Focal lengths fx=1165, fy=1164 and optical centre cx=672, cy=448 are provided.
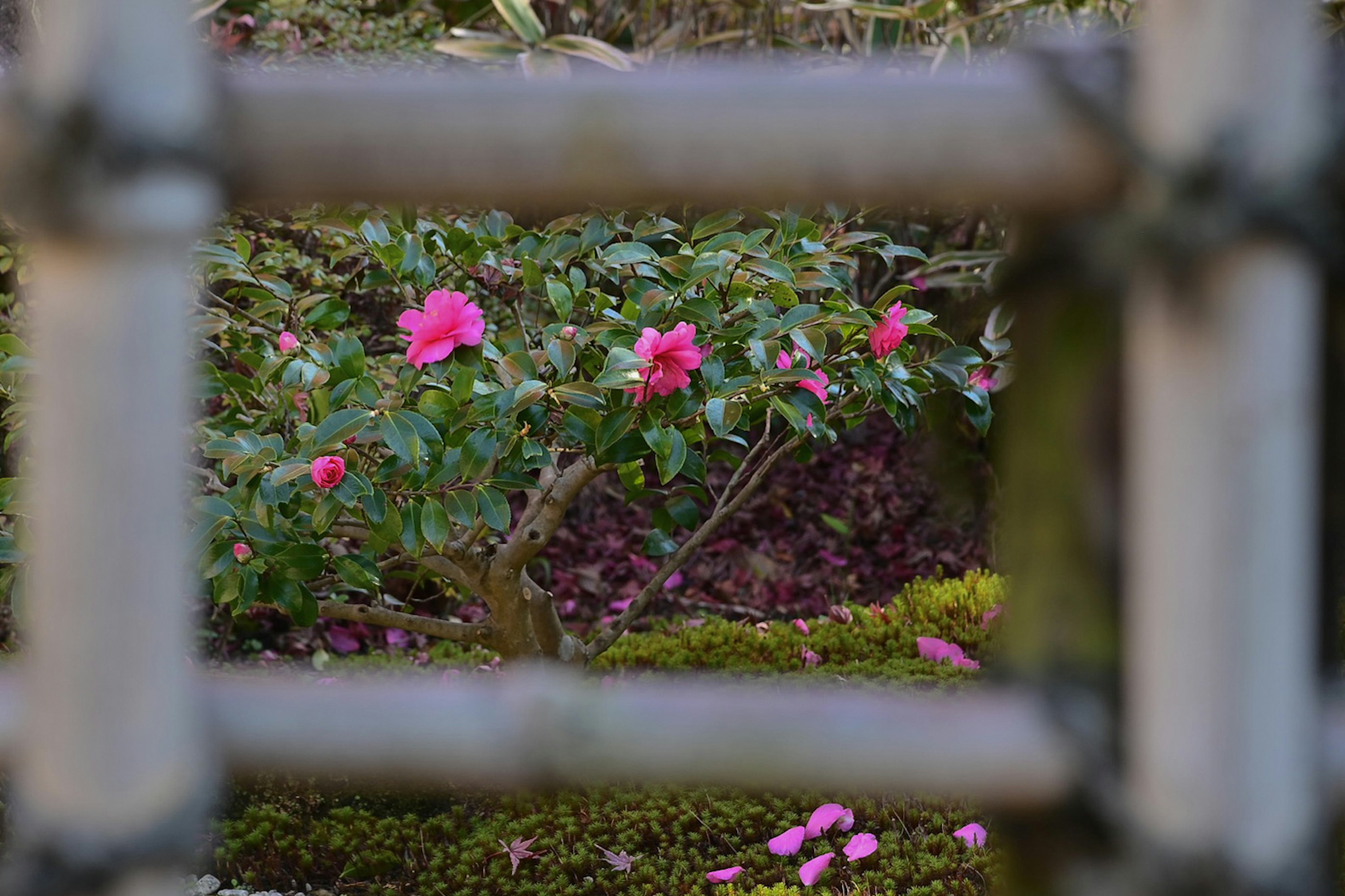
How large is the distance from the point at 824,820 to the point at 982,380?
0.79 m

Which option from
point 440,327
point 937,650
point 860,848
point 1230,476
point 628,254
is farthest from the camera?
point 937,650

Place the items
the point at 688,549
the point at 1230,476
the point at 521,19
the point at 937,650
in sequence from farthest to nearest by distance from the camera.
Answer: the point at 521,19, the point at 937,650, the point at 688,549, the point at 1230,476

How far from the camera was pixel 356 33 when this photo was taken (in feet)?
11.7

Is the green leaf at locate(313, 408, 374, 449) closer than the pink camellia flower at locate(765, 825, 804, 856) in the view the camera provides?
Yes

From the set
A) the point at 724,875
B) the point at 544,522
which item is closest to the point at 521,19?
the point at 544,522

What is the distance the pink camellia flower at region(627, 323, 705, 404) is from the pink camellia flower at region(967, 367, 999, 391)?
521 millimetres

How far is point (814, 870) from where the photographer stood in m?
1.67

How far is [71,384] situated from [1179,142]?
35cm

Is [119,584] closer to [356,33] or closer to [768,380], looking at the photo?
[768,380]

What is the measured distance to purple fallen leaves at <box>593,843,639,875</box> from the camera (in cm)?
177

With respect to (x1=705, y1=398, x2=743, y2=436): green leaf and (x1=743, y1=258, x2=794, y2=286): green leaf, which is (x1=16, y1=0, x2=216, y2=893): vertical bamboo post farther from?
(x1=743, y1=258, x2=794, y2=286): green leaf

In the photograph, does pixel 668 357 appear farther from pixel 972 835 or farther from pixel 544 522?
pixel 972 835

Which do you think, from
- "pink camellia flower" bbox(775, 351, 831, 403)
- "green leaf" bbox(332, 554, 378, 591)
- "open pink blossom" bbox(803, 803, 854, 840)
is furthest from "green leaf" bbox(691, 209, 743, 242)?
"open pink blossom" bbox(803, 803, 854, 840)

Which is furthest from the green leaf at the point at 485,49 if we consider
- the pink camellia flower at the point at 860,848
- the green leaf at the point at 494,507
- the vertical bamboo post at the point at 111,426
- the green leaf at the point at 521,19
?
the vertical bamboo post at the point at 111,426
